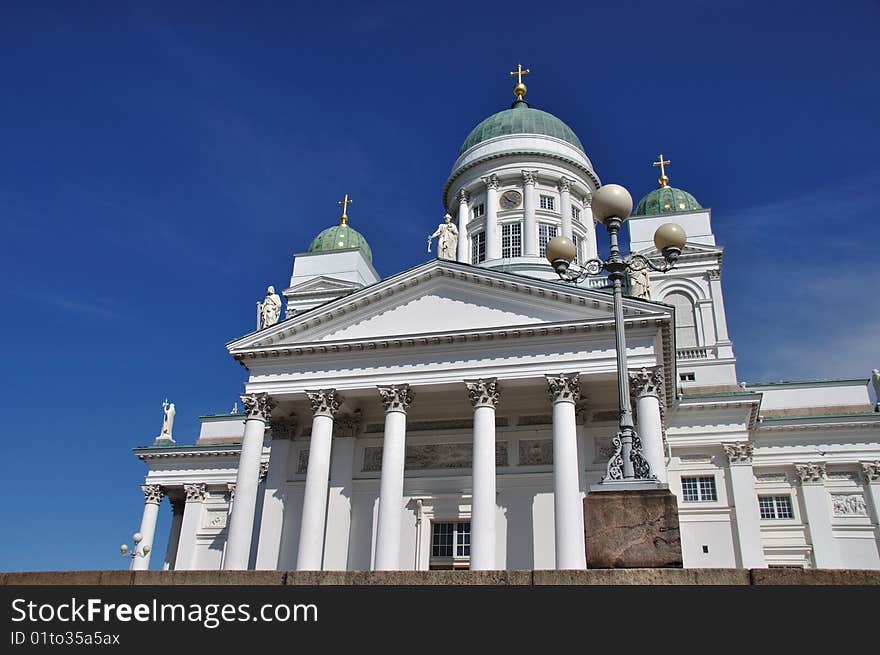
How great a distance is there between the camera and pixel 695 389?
3356 centimetres

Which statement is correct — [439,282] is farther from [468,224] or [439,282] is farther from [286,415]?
[468,224]

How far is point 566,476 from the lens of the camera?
21.7 meters

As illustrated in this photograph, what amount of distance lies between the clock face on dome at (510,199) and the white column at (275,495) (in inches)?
725

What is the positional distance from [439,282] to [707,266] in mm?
17938

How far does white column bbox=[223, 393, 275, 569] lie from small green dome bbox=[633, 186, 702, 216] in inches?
964

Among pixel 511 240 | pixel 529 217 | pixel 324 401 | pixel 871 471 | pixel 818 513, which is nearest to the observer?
pixel 324 401

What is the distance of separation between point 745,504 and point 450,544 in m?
12.2

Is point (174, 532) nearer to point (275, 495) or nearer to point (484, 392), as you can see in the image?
point (275, 495)

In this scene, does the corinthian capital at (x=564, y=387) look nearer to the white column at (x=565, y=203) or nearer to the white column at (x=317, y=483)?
the white column at (x=317, y=483)

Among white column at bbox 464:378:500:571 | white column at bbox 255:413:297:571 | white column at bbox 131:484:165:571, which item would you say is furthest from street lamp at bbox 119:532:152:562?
white column at bbox 464:378:500:571

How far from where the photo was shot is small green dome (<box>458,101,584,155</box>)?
4284 centimetres

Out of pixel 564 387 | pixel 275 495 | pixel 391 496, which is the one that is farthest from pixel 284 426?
pixel 564 387

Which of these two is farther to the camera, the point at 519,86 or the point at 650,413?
the point at 519,86
